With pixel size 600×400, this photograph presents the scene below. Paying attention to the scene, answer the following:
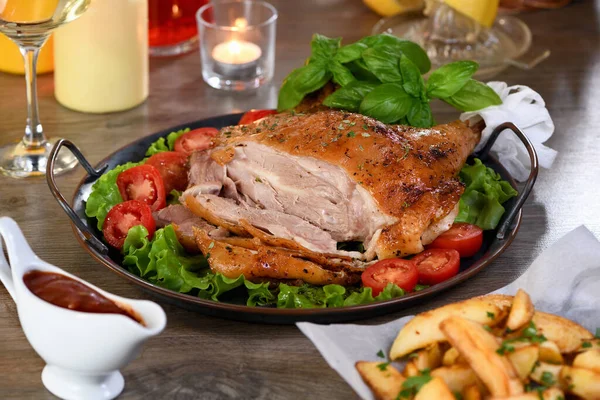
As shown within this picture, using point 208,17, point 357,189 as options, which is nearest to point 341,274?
point 357,189

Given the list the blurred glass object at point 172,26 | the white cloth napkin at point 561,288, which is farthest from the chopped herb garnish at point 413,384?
the blurred glass object at point 172,26

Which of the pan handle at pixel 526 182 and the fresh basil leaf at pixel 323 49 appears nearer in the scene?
the pan handle at pixel 526 182

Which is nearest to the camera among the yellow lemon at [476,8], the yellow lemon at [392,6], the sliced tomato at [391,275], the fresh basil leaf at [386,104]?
the sliced tomato at [391,275]

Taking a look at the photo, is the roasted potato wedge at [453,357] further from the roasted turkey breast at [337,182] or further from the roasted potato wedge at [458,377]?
the roasted turkey breast at [337,182]

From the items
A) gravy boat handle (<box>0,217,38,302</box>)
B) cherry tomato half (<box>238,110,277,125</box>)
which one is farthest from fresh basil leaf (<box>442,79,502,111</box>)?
gravy boat handle (<box>0,217,38,302</box>)

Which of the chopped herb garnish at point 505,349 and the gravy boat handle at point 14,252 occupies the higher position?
the chopped herb garnish at point 505,349

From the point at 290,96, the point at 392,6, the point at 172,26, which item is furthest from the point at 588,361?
the point at 392,6

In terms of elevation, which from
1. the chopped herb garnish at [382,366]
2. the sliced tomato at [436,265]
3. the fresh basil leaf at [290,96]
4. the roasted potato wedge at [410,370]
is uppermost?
the roasted potato wedge at [410,370]
